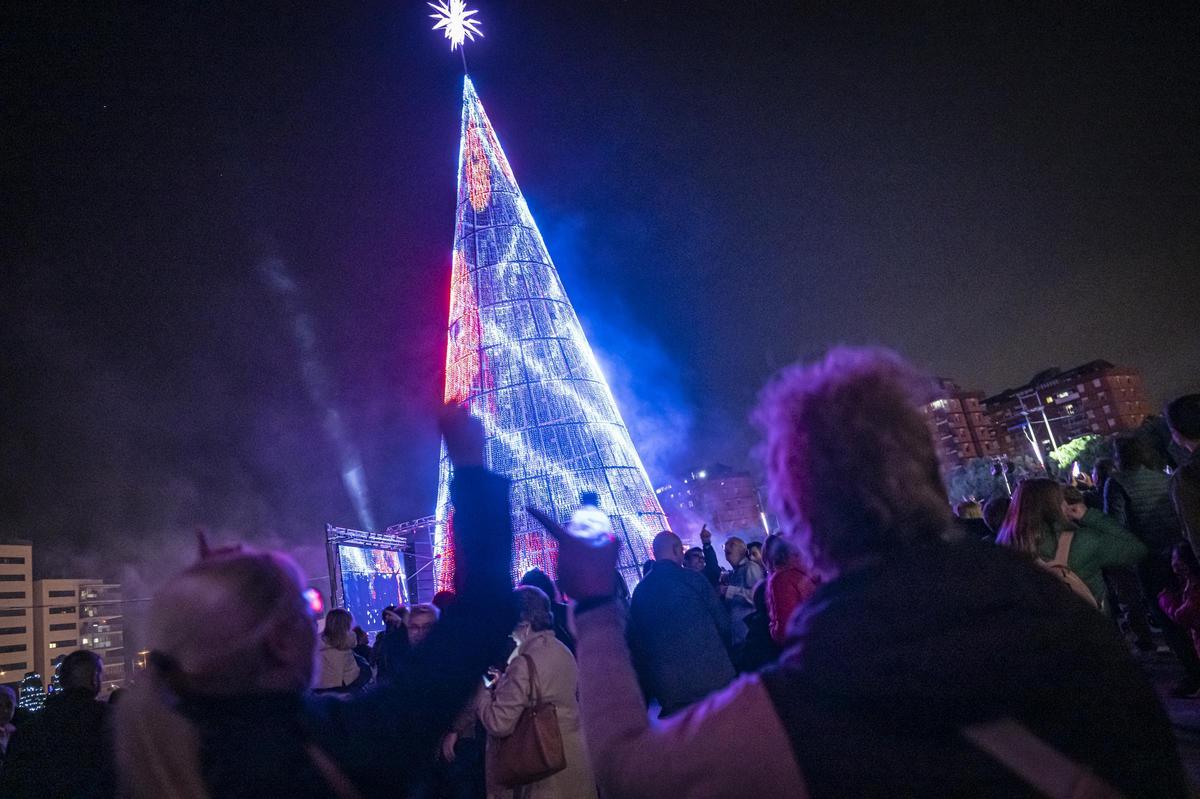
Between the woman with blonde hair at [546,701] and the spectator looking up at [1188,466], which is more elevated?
the spectator looking up at [1188,466]

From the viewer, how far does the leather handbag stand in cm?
387

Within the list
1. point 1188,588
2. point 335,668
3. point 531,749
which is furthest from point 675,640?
point 1188,588

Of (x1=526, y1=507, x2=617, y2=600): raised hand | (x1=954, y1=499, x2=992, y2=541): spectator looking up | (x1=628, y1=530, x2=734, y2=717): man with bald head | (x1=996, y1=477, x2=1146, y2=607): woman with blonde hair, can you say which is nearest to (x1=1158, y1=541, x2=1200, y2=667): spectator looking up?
(x1=996, y1=477, x2=1146, y2=607): woman with blonde hair

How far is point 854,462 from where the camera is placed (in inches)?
58.0

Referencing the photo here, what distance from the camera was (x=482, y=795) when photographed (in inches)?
219

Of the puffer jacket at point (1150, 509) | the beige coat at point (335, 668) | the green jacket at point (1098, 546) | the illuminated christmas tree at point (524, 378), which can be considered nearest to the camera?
the green jacket at point (1098, 546)

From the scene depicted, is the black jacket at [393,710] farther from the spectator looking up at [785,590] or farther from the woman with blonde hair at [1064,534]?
the woman with blonde hair at [1064,534]

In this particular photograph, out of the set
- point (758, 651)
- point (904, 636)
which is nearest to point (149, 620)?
point (904, 636)

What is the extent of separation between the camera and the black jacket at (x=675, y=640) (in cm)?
381

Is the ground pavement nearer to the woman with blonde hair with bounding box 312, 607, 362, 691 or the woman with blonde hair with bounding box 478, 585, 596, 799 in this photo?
the woman with blonde hair with bounding box 478, 585, 596, 799

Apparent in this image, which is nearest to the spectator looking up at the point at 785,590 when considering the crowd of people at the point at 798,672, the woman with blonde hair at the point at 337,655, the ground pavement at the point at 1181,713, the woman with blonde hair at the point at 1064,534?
the woman with blonde hair at the point at 1064,534

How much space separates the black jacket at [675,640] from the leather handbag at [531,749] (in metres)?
0.65

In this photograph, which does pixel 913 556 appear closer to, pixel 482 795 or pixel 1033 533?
pixel 1033 533

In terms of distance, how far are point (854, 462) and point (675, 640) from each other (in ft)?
8.94
